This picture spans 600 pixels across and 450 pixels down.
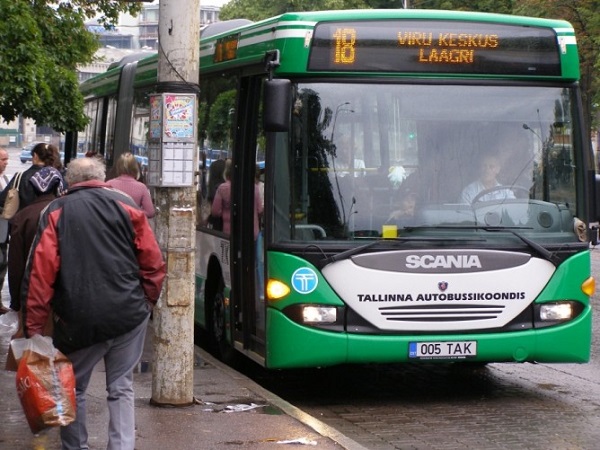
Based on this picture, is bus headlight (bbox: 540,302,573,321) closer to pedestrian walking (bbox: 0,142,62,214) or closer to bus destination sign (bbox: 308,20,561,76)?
bus destination sign (bbox: 308,20,561,76)

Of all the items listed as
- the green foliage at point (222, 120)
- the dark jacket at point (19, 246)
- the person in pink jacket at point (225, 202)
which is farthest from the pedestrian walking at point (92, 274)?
the green foliage at point (222, 120)

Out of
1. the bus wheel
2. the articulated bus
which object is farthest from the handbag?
the articulated bus

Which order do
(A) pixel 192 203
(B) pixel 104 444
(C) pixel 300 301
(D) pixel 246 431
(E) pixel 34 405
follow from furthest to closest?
1. (C) pixel 300 301
2. (A) pixel 192 203
3. (D) pixel 246 431
4. (B) pixel 104 444
5. (E) pixel 34 405

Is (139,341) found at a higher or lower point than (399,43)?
lower

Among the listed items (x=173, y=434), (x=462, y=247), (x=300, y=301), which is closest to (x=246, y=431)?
(x=173, y=434)

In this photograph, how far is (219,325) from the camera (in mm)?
11656

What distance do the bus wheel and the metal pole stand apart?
8.46 feet

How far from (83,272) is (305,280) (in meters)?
3.23

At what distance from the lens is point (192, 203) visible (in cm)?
856

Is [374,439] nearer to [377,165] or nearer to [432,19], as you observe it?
[377,165]

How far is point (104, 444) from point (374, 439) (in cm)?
194

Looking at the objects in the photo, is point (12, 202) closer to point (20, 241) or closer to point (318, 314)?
point (20, 241)

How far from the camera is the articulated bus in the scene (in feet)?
30.7

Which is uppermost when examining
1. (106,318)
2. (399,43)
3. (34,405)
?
(399,43)
